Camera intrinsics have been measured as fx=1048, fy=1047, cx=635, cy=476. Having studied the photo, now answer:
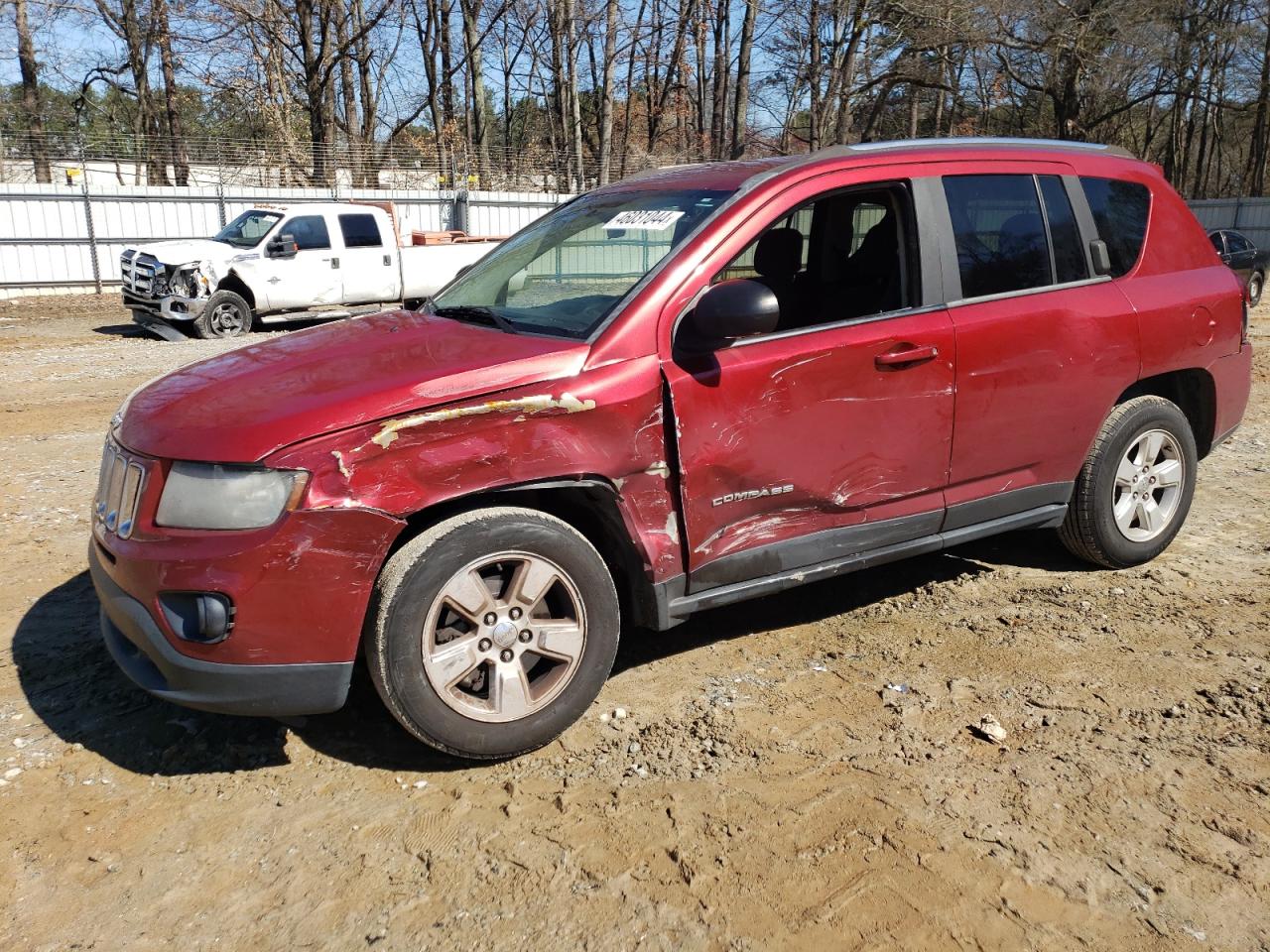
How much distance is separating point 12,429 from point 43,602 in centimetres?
436

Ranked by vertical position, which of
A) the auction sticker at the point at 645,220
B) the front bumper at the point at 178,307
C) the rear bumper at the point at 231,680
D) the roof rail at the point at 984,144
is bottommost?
the rear bumper at the point at 231,680

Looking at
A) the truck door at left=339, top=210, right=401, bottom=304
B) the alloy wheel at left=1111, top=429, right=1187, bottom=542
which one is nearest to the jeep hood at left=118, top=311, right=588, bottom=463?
the alloy wheel at left=1111, top=429, right=1187, bottom=542

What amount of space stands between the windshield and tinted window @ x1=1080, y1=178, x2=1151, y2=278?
43.4 ft

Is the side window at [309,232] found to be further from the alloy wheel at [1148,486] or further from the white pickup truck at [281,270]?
the alloy wheel at [1148,486]

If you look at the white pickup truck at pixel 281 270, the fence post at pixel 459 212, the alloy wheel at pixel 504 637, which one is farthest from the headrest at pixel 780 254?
the fence post at pixel 459 212

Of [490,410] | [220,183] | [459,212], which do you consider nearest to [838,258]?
[490,410]

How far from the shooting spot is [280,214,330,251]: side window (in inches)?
619

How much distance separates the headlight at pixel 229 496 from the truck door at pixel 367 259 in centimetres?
1393

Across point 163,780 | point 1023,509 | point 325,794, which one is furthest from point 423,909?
point 1023,509

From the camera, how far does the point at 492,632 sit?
3.27 m

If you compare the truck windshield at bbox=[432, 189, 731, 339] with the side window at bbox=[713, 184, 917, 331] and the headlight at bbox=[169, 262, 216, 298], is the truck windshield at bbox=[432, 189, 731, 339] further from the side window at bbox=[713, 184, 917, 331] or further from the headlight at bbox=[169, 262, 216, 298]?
the headlight at bbox=[169, 262, 216, 298]

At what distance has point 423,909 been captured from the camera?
2.71 meters

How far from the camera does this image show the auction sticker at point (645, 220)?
153 inches

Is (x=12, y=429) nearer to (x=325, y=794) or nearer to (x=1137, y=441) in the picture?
(x=325, y=794)
